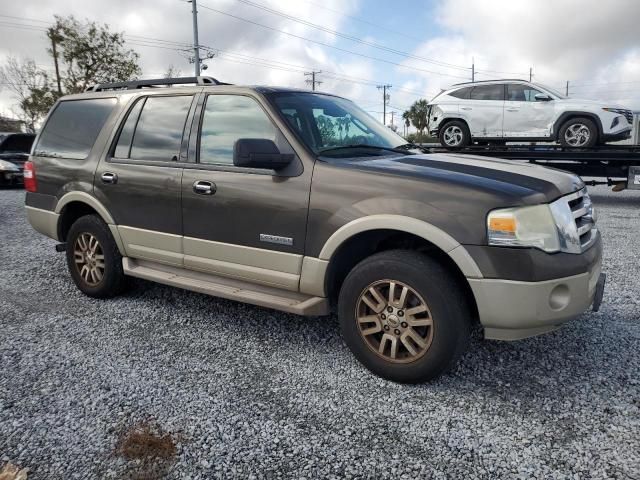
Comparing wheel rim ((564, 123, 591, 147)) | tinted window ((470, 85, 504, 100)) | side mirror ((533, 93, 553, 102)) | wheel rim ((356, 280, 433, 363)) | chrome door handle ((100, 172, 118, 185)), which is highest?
tinted window ((470, 85, 504, 100))

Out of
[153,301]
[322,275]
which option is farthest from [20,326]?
[322,275]

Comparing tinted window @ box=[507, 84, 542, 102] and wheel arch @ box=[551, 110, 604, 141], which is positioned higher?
tinted window @ box=[507, 84, 542, 102]

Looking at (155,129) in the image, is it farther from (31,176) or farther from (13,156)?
(13,156)

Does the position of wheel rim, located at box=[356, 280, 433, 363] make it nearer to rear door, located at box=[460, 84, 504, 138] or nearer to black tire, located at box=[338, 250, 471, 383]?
black tire, located at box=[338, 250, 471, 383]

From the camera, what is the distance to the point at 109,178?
14.0 ft

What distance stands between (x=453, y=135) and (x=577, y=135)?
2.81 m

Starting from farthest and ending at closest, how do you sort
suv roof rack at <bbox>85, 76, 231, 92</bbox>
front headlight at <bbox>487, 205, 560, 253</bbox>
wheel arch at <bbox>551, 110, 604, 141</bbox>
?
1. wheel arch at <bbox>551, 110, 604, 141</bbox>
2. suv roof rack at <bbox>85, 76, 231, 92</bbox>
3. front headlight at <bbox>487, 205, 560, 253</bbox>

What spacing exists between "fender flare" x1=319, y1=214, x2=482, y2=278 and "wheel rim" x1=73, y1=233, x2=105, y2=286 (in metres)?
2.40

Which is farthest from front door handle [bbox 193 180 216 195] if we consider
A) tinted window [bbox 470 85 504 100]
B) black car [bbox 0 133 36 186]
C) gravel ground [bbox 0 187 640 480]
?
black car [bbox 0 133 36 186]

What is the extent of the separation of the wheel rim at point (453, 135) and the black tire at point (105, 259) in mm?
10012

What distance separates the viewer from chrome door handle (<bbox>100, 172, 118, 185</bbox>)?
4.22 m

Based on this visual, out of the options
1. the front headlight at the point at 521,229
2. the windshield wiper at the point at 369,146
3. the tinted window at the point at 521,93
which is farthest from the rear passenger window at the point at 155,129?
the tinted window at the point at 521,93

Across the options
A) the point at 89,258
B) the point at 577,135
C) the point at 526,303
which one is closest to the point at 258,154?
the point at 526,303

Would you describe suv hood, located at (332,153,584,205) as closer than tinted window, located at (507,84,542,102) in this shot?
Yes
